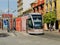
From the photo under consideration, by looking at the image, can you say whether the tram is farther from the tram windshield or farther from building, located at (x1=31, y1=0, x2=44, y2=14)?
building, located at (x1=31, y1=0, x2=44, y2=14)

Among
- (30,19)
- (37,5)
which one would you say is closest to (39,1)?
(37,5)

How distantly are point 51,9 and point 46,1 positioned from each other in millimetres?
6232

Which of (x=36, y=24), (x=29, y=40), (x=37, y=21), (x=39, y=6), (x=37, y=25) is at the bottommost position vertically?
(x=29, y=40)

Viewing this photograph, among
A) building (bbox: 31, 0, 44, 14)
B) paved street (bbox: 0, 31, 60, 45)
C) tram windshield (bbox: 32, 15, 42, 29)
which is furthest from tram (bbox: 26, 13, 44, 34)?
building (bbox: 31, 0, 44, 14)

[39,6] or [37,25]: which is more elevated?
[39,6]

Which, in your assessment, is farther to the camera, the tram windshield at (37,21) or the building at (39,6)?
the building at (39,6)

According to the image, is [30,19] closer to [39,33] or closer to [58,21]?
[39,33]

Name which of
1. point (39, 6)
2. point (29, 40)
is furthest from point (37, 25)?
point (39, 6)

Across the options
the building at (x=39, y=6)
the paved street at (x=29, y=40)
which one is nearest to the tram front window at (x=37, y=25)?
the paved street at (x=29, y=40)

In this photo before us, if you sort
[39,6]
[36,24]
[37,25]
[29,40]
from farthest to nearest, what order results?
[39,6] < [36,24] < [37,25] < [29,40]

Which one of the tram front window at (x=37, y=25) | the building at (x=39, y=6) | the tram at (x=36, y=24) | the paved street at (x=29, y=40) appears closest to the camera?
the paved street at (x=29, y=40)

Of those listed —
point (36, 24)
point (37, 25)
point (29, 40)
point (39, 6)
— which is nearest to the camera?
point (29, 40)

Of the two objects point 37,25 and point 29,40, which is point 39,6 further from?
point 29,40

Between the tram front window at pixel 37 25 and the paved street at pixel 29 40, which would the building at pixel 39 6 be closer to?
the tram front window at pixel 37 25
